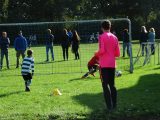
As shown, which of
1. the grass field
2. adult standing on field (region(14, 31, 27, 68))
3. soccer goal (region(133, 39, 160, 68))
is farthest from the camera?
soccer goal (region(133, 39, 160, 68))

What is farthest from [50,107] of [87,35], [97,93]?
[87,35]

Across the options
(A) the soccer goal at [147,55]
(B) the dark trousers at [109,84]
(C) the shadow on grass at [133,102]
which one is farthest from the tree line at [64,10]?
(B) the dark trousers at [109,84]

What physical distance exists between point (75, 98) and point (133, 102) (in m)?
1.87

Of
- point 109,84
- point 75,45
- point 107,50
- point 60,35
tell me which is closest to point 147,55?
point 75,45

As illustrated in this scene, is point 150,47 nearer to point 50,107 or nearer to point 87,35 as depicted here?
point 87,35

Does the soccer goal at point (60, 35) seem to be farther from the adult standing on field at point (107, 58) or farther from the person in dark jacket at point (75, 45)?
the adult standing on field at point (107, 58)

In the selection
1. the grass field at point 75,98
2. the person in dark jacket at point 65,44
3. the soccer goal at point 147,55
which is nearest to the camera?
the grass field at point 75,98

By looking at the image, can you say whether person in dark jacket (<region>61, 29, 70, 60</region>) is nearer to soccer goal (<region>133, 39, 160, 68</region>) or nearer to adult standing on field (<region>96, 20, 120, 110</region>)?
soccer goal (<region>133, 39, 160, 68</region>)

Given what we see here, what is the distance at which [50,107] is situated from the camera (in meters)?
11.9

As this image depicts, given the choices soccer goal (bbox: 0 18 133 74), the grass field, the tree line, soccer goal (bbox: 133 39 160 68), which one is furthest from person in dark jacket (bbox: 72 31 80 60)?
the tree line

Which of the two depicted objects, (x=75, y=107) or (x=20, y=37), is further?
(x=20, y=37)

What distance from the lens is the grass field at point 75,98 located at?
1040cm

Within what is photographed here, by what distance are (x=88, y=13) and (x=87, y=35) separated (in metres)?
55.1

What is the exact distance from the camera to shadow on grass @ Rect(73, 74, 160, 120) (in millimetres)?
10156
